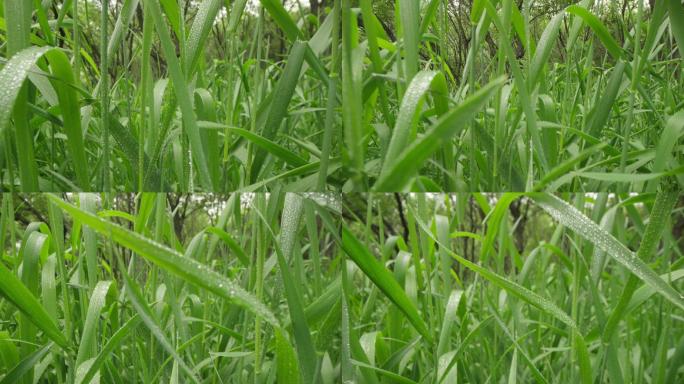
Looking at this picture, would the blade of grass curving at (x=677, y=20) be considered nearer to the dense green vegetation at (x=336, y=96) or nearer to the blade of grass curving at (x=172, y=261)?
the dense green vegetation at (x=336, y=96)

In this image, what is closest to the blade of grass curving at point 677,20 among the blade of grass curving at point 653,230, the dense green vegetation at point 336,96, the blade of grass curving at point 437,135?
the dense green vegetation at point 336,96

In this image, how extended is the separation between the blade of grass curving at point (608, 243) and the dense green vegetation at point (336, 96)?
24mm

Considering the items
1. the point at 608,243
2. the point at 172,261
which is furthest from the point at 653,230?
the point at 172,261

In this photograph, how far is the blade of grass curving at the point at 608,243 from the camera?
12.5 inches

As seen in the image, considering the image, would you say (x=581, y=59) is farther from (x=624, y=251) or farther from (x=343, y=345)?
(x=343, y=345)

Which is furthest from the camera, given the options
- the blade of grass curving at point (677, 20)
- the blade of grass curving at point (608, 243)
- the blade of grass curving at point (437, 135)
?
the blade of grass curving at point (677, 20)

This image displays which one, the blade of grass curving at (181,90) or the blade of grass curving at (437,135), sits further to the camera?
the blade of grass curving at (181,90)

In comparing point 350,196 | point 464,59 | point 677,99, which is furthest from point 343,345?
point 677,99

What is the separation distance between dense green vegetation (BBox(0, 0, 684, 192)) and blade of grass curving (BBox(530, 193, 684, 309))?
2cm

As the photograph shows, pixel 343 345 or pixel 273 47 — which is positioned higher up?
pixel 273 47

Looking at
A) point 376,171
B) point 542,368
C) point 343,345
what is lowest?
point 542,368

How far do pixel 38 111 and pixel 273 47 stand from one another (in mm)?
201

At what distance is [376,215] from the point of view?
0.46 metres

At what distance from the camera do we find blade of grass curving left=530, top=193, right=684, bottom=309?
1.04ft
